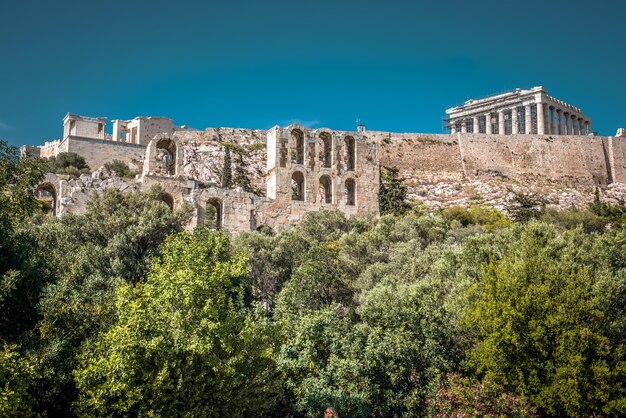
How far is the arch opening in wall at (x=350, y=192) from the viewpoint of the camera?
50.8m

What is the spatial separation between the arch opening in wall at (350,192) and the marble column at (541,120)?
124 ft

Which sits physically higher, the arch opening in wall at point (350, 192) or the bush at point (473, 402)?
the arch opening in wall at point (350, 192)

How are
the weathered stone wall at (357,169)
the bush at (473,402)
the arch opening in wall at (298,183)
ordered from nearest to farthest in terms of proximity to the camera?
the bush at (473,402) < the weathered stone wall at (357,169) < the arch opening in wall at (298,183)

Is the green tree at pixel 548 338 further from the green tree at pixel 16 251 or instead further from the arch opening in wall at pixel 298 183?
the arch opening in wall at pixel 298 183

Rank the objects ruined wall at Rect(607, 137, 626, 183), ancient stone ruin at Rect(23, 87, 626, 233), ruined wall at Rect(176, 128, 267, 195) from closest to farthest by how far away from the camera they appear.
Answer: ancient stone ruin at Rect(23, 87, 626, 233), ruined wall at Rect(176, 128, 267, 195), ruined wall at Rect(607, 137, 626, 183)

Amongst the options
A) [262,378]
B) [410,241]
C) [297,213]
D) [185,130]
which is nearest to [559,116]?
[185,130]

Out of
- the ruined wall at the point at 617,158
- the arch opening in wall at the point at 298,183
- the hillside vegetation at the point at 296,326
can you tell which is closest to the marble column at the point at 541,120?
the ruined wall at the point at 617,158

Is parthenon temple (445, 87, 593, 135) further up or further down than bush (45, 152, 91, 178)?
further up

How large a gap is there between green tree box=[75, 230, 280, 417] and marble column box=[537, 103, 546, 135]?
68878 mm

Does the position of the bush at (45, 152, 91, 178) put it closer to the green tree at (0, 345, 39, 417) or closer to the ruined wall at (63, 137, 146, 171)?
the ruined wall at (63, 137, 146, 171)

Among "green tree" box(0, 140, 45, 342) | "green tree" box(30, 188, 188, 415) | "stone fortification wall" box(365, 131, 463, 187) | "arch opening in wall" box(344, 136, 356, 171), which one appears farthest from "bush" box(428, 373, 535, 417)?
"stone fortification wall" box(365, 131, 463, 187)

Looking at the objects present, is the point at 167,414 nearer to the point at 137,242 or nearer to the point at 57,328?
the point at 57,328

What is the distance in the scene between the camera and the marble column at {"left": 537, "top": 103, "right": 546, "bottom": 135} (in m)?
81.4

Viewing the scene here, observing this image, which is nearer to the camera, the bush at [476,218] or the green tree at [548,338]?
the green tree at [548,338]
